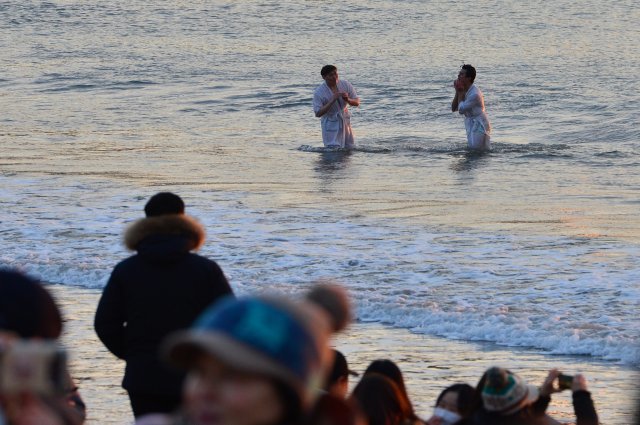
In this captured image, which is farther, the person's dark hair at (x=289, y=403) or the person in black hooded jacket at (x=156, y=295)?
the person in black hooded jacket at (x=156, y=295)

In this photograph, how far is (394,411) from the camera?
16.0 ft

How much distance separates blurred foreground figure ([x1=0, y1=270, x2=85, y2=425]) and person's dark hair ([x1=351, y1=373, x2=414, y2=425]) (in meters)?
1.77

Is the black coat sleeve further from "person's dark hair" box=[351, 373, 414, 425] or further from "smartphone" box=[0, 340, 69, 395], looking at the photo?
"smartphone" box=[0, 340, 69, 395]

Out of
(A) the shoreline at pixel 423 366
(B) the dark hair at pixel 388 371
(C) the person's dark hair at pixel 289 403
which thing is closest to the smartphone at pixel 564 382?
(B) the dark hair at pixel 388 371

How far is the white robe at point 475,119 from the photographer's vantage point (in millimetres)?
21172

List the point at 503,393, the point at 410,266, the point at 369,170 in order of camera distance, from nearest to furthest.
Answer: the point at 503,393 < the point at 410,266 < the point at 369,170

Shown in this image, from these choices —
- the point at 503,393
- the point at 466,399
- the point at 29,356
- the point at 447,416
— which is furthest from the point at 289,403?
the point at 447,416

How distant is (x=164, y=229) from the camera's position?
5.47 meters

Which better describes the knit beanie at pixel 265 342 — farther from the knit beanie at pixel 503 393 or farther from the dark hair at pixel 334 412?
the knit beanie at pixel 503 393

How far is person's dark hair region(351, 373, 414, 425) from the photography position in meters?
4.82

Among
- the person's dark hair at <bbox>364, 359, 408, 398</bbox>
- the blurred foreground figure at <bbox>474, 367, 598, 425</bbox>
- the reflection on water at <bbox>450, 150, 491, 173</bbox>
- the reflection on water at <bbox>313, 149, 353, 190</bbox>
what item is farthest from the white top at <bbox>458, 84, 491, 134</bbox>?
the blurred foreground figure at <bbox>474, 367, 598, 425</bbox>

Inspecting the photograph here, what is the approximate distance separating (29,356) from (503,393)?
2.41 metres

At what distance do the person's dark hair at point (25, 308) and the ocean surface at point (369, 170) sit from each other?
708cm

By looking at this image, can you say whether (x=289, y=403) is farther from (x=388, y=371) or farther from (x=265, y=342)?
(x=388, y=371)
